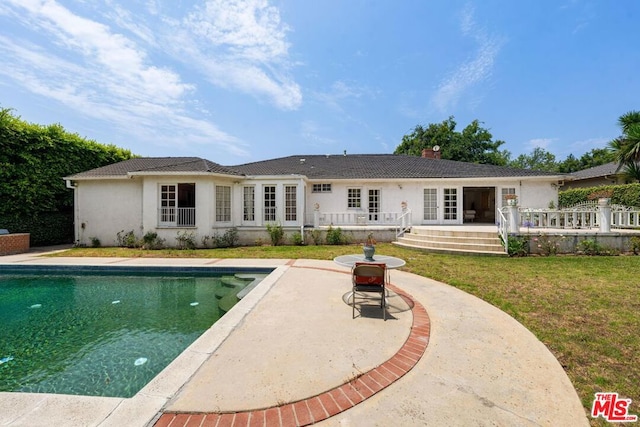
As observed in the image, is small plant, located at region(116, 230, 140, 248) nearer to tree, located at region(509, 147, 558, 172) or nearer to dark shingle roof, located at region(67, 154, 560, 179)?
dark shingle roof, located at region(67, 154, 560, 179)

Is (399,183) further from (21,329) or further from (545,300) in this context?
(21,329)

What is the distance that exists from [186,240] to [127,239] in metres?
3.44

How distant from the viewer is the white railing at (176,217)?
528 inches

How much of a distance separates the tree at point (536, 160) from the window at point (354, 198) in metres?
54.3

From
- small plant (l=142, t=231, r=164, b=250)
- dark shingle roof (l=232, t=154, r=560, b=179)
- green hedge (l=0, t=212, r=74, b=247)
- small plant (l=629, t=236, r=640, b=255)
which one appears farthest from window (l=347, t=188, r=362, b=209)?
green hedge (l=0, t=212, r=74, b=247)

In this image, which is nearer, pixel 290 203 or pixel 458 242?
pixel 458 242

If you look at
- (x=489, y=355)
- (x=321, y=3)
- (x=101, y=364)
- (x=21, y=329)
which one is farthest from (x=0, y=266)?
(x=321, y=3)

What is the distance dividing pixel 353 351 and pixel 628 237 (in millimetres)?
13493

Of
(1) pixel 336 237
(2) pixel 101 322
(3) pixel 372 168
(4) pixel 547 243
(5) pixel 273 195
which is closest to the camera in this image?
(2) pixel 101 322

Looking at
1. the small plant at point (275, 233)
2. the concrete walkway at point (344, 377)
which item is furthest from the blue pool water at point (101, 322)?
the small plant at point (275, 233)

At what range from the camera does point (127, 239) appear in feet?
44.5

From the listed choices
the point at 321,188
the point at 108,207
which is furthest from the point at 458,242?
the point at 108,207

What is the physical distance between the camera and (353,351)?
3.42 m

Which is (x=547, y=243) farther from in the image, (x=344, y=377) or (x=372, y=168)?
(x=344, y=377)
